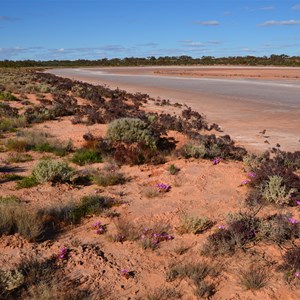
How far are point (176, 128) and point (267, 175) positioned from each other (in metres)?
6.63

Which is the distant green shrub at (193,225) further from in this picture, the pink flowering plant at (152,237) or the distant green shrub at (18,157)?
the distant green shrub at (18,157)

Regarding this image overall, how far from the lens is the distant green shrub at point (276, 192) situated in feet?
22.4

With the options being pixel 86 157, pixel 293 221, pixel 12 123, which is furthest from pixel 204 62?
pixel 293 221

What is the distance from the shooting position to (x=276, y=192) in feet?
23.0

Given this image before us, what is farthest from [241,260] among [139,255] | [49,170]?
[49,170]

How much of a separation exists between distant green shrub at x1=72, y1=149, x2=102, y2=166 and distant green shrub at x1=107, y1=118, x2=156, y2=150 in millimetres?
960

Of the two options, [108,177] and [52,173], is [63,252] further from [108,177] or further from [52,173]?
[108,177]

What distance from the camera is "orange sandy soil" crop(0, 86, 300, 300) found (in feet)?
14.8

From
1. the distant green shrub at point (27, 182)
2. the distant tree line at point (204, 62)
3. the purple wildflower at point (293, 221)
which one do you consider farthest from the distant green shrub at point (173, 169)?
the distant tree line at point (204, 62)

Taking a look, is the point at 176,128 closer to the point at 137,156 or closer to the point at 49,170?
the point at 137,156

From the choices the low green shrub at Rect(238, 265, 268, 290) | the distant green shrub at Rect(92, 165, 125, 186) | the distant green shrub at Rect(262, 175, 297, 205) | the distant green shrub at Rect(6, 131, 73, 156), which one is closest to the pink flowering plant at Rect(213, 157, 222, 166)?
the distant green shrub at Rect(262, 175, 297, 205)

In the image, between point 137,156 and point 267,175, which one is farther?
point 137,156

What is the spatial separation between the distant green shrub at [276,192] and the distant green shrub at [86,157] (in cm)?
441

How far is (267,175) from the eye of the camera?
765cm
